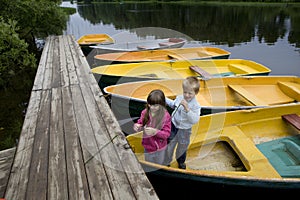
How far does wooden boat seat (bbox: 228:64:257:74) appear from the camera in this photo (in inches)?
254

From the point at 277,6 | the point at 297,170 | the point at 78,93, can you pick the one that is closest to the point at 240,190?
the point at 297,170

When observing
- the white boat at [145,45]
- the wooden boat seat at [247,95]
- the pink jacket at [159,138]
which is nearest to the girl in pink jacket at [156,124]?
the pink jacket at [159,138]

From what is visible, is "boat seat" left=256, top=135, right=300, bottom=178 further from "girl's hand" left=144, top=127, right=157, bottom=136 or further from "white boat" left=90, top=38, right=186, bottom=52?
"white boat" left=90, top=38, right=186, bottom=52

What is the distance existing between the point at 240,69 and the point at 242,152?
4.10 meters

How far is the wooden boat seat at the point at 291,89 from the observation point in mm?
4697

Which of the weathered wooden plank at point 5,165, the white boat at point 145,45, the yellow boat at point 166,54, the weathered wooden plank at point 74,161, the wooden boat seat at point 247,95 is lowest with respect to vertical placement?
the weathered wooden plank at point 5,165

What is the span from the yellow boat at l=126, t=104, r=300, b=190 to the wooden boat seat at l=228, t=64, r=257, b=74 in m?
2.64

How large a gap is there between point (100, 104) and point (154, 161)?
132 centimetres

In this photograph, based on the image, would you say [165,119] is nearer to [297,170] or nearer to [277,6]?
[297,170]

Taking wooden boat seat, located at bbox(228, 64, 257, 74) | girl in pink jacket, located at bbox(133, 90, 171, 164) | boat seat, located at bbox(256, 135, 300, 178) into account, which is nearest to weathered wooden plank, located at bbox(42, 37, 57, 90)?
girl in pink jacket, located at bbox(133, 90, 171, 164)

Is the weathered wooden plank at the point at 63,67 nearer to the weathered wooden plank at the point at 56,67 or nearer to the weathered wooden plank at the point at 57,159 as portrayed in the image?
the weathered wooden plank at the point at 56,67

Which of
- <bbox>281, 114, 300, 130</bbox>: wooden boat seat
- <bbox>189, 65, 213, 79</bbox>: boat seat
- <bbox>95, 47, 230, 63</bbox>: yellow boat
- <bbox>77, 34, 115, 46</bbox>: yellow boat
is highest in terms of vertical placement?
<bbox>77, 34, 115, 46</bbox>: yellow boat

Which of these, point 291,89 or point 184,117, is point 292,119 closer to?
point 291,89

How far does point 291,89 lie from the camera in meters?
4.81
